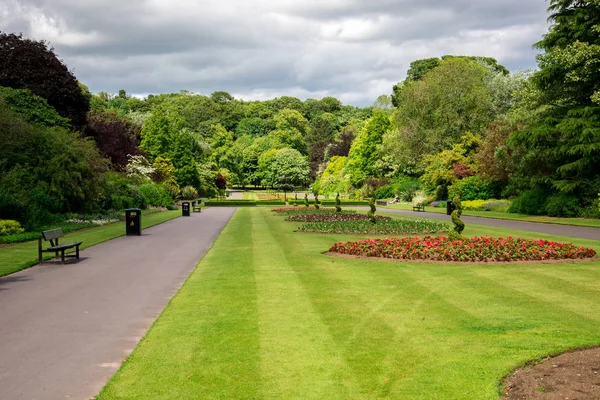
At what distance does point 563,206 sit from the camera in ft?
113

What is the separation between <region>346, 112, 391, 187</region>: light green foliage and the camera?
78.8m

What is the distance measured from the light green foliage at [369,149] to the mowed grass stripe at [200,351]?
68.3 meters

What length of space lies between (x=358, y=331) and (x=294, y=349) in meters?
1.21

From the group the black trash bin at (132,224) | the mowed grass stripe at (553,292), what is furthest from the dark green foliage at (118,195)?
the mowed grass stripe at (553,292)

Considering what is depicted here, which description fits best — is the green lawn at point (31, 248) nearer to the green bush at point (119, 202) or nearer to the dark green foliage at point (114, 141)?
the green bush at point (119, 202)

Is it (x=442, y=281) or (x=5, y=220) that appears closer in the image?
(x=442, y=281)

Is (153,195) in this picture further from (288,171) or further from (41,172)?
(288,171)

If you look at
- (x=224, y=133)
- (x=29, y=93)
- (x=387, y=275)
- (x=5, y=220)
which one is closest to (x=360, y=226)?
(x=387, y=275)

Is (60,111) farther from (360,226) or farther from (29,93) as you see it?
(360,226)

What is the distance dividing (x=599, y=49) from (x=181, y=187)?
5241cm

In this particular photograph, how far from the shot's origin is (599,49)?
3181cm

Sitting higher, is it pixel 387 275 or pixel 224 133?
pixel 224 133

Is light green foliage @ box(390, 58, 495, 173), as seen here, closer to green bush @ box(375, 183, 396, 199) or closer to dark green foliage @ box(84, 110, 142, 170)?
green bush @ box(375, 183, 396, 199)

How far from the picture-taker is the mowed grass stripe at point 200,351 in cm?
585
